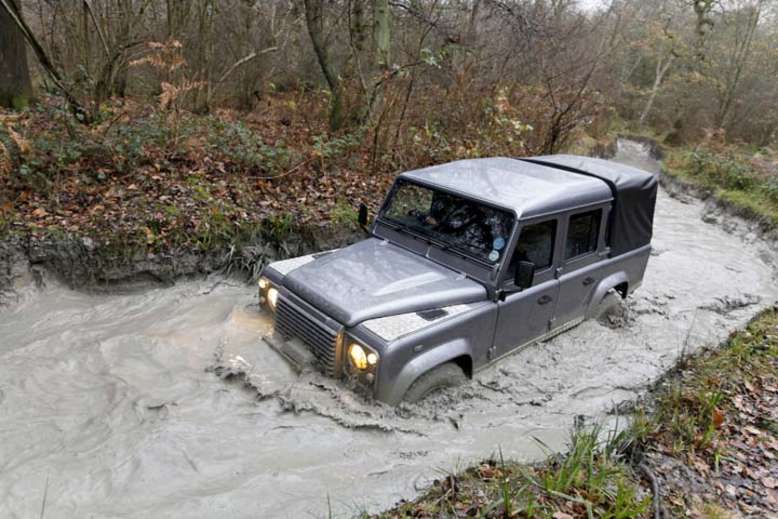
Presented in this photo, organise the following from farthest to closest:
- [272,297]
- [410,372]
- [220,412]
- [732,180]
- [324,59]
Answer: [732,180] < [324,59] < [272,297] < [220,412] < [410,372]

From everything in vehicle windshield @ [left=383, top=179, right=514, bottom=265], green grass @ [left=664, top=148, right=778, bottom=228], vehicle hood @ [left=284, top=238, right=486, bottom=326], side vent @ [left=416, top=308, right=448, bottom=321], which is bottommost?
green grass @ [left=664, top=148, right=778, bottom=228]

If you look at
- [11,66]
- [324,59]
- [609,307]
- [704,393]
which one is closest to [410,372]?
[704,393]

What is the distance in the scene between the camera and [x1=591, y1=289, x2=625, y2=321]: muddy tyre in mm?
5918

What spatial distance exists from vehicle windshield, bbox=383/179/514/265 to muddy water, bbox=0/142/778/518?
1201 millimetres

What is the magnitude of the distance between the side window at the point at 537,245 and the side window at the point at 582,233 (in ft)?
0.97

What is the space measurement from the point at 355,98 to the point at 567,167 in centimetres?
478

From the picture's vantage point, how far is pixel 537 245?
4738 millimetres

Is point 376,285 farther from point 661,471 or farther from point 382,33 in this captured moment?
point 382,33

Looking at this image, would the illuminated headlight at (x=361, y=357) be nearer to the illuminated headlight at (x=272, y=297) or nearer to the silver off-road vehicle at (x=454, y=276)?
the silver off-road vehicle at (x=454, y=276)

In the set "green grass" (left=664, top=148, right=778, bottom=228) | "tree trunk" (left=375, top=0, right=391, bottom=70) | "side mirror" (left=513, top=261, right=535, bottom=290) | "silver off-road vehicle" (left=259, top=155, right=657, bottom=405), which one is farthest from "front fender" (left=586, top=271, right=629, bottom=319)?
"green grass" (left=664, top=148, right=778, bottom=228)

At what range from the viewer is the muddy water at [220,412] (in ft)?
10.9

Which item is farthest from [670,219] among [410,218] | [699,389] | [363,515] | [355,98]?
[363,515]

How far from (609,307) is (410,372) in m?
3.27

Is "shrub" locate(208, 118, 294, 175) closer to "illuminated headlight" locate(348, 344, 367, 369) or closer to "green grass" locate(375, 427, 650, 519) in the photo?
"illuminated headlight" locate(348, 344, 367, 369)
